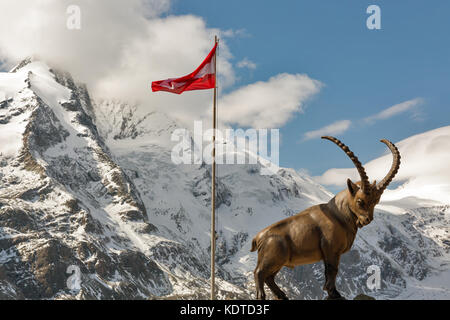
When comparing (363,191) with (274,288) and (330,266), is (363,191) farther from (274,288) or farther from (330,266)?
(274,288)

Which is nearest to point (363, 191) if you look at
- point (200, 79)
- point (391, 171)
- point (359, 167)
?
point (359, 167)

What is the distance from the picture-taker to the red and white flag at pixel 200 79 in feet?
96.1

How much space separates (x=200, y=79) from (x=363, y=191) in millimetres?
13732

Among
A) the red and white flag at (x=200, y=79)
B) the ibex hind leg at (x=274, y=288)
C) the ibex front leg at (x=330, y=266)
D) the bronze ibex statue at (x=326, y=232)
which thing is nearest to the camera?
the bronze ibex statue at (x=326, y=232)

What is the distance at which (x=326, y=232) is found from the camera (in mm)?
19297

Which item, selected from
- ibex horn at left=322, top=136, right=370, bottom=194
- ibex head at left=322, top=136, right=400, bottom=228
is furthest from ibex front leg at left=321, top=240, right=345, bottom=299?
ibex horn at left=322, top=136, right=370, bottom=194

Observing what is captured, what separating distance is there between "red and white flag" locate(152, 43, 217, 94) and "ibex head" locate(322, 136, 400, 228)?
38.4 ft

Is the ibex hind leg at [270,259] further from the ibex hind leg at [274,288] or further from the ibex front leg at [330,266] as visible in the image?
the ibex front leg at [330,266]

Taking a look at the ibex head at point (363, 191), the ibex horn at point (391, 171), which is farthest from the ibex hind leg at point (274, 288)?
the ibex horn at point (391, 171)
